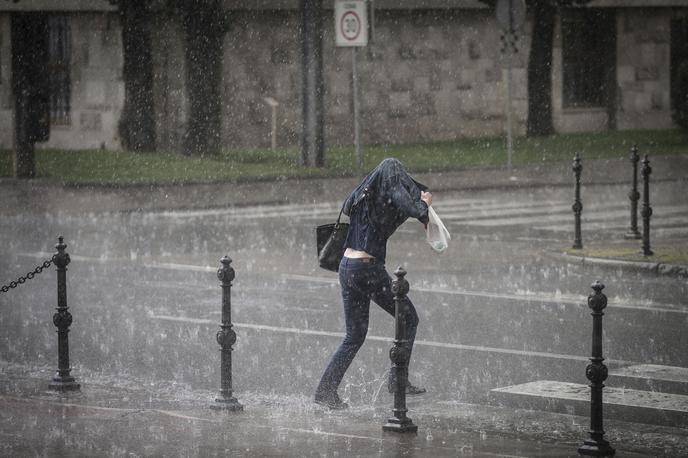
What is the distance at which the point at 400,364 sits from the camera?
8.43 meters

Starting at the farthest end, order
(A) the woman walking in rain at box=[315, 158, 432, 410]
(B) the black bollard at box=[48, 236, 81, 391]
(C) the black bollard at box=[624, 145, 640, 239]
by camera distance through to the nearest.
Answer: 1. (C) the black bollard at box=[624, 145, 640, 239]
2. (B) the black bollard at box=[48, 236, 81, 391]
3. (A) the woman walking in rain at box=[315, 158, 432, 410]

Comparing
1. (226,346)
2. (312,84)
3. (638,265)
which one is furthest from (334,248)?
(312,84)

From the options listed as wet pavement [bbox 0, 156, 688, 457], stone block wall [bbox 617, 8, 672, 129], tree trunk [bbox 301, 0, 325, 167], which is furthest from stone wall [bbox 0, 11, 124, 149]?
stone block wall [bbox 617, 8, 672, 129]

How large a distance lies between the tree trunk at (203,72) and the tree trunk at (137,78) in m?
1.32

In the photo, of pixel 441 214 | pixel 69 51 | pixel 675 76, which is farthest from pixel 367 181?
pixel 675 76

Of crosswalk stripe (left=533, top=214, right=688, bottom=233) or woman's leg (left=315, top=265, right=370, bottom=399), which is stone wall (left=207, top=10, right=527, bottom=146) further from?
woman's leg (left=315, top=265, right=370, bottom=399)

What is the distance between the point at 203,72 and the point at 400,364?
23603mm

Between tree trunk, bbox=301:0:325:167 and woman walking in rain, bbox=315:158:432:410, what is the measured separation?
19.2 m

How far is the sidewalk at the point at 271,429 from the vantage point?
25.8 feet

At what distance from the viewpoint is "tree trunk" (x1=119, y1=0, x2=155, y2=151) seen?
1264 inches

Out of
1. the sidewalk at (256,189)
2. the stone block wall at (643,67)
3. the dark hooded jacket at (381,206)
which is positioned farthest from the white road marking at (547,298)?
the stone block wall at (643,67)

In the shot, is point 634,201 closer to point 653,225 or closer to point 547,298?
point 653,225

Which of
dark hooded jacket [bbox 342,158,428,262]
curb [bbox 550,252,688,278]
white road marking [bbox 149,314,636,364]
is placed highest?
dark hooded jacket [bbox 342,158,428,262]

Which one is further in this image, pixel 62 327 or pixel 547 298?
pixel 547 298
